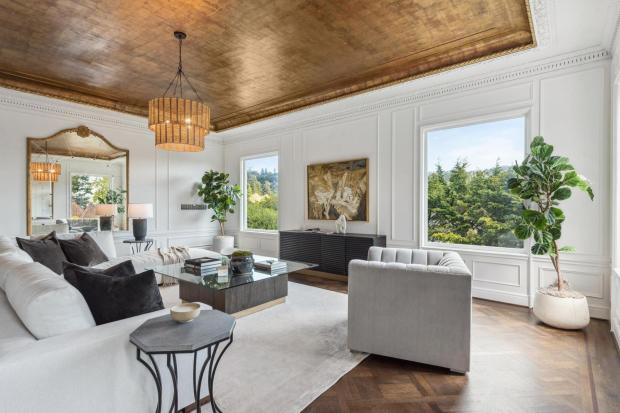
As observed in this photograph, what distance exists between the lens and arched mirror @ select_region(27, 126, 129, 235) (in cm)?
515

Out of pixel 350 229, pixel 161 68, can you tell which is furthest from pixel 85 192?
pixel 350 229

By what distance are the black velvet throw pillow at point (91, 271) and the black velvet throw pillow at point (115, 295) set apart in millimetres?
66

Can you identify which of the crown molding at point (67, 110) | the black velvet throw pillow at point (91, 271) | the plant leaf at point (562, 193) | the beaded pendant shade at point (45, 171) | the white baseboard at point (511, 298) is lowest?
the white baseboard at point (511, 298)

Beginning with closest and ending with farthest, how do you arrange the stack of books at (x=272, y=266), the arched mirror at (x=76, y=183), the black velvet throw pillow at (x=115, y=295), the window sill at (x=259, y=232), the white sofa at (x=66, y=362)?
the white sofa at (x=66, y=362) → the black velvet throw pillow at (x=115, y=295) → the stack of books at (x=272, y=266) → the arched mirror at (x=76, y=183) → the window sill at (x=259, y=232)

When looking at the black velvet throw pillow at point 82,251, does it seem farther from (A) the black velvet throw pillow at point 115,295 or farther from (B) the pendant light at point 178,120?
(A) the black velvet throw pillow at point 115,295

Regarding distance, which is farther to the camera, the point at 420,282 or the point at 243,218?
the point at 243,218

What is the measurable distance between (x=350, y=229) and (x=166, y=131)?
338cm

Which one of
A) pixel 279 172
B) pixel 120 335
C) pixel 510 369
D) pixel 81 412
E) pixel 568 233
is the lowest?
pixel 510 369

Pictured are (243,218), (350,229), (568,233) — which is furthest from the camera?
(243,218)

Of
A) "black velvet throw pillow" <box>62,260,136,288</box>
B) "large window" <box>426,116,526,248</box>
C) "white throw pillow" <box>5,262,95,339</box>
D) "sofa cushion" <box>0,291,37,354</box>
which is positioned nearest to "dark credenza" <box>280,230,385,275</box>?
"large window" <box>426,116,526,248</box>

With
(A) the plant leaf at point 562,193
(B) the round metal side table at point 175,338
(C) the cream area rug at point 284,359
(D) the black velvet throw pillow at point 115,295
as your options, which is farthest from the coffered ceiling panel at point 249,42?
(C) the cream area rug at point 284,359

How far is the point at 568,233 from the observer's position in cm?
375

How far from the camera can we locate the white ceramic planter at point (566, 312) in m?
3.21

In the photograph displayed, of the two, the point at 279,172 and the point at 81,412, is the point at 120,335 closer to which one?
the point at 81,412
